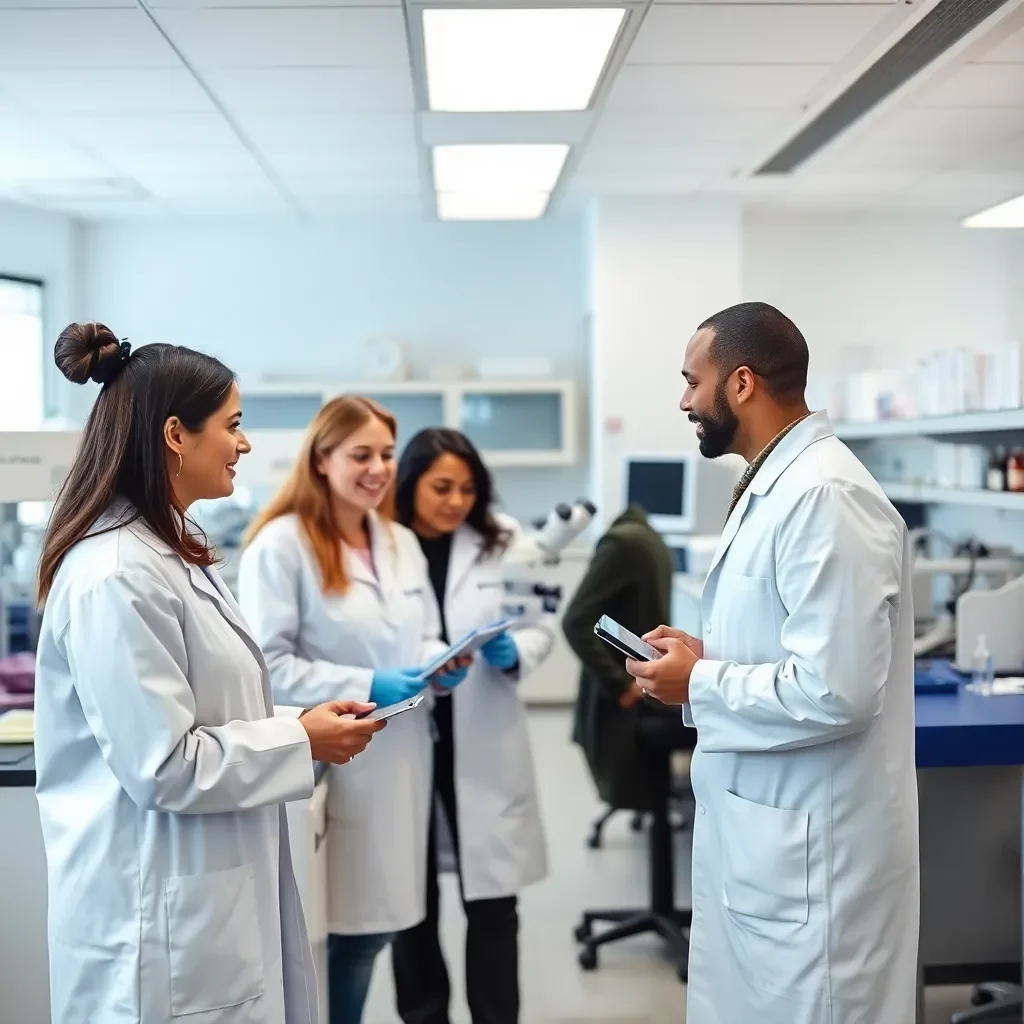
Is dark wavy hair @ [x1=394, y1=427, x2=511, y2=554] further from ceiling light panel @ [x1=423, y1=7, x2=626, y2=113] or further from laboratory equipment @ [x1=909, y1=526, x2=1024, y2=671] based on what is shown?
laboratory equipment @ [x1=909, y1=526, x2=1024, y2=671]

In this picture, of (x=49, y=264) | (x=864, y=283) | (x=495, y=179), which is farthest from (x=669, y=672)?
(x=49, y=264)

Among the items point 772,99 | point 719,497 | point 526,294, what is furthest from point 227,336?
point 772,99

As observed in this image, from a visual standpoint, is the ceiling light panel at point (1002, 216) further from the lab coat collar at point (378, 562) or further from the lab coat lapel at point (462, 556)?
the lab coat collar at point (378, 562)

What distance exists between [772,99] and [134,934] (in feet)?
10.8

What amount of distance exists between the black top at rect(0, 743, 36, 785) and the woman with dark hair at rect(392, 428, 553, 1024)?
2.48 ft

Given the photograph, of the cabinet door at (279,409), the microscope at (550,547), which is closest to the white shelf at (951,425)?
the microscope at (550,547)

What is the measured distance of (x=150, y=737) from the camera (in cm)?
126

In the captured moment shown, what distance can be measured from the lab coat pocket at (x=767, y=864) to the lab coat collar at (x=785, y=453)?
388 millimetres

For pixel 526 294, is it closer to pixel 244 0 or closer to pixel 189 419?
pixel 244 0

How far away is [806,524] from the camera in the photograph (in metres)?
1.46

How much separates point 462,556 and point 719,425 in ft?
2.95

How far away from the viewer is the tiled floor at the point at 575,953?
2.62 meters

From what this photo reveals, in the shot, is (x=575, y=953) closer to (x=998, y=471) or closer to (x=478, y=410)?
(x=998, y=471)

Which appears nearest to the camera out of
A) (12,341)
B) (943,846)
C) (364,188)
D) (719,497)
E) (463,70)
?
(943,846)
